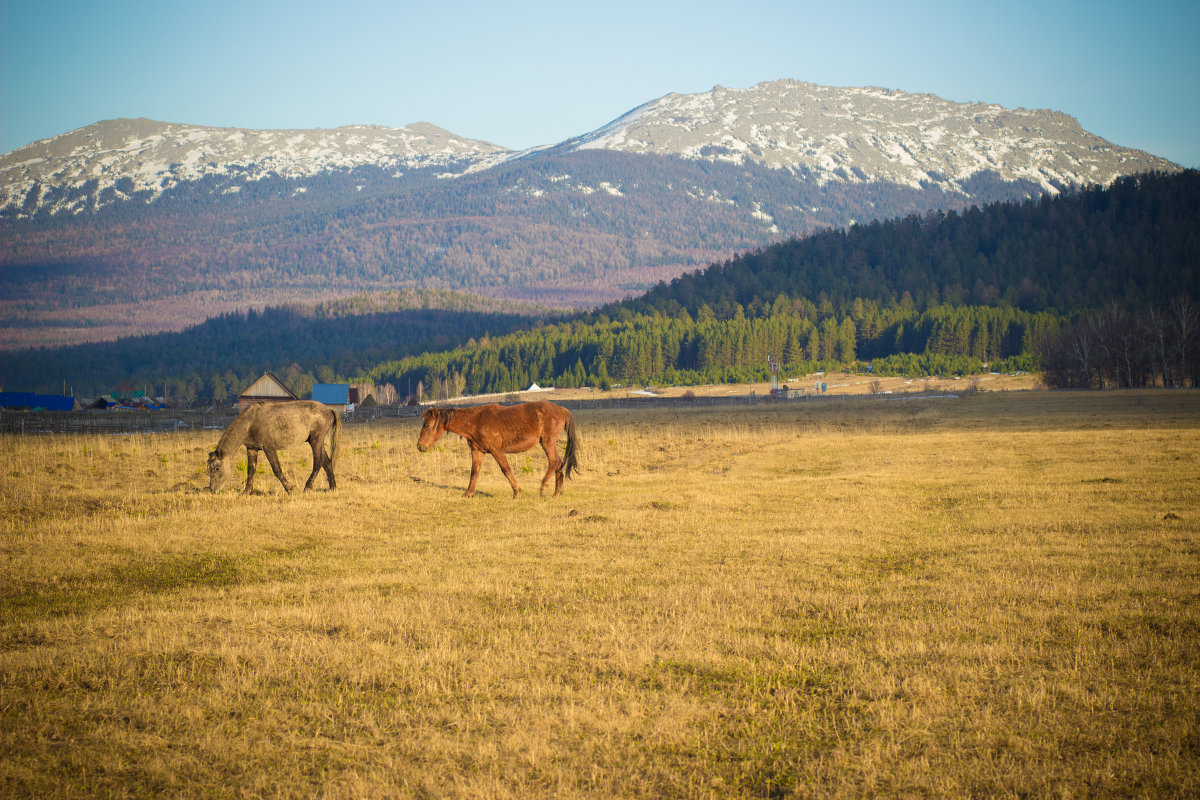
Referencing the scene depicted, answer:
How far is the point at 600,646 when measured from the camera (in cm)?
927

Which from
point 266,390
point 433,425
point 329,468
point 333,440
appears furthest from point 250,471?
point 266,390

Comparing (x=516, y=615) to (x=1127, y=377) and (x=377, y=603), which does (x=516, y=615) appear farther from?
(x=1127, y=377)

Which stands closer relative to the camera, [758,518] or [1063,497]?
[758,518]

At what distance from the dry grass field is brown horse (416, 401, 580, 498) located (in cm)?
199

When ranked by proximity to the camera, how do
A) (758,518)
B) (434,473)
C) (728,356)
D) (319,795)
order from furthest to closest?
(728,356)
(434,473)
(758,518)
(319,795)

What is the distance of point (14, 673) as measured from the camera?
8.36m

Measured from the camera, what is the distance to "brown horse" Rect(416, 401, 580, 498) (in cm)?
2256

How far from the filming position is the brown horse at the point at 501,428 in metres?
22.6

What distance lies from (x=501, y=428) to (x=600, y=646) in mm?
13725

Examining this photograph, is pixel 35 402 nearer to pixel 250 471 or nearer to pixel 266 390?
pixel 266 390

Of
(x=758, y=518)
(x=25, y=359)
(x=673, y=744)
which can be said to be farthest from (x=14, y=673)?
(x=25, y=359)

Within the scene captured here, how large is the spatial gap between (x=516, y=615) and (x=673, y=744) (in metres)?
4.18

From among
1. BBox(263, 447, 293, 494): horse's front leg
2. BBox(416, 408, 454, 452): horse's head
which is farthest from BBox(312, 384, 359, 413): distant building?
BBox(263, 447, 293, 494): horse's front leg

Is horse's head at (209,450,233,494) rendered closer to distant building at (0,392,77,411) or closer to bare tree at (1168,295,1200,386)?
bare tree at (1168,295,1200,386)
